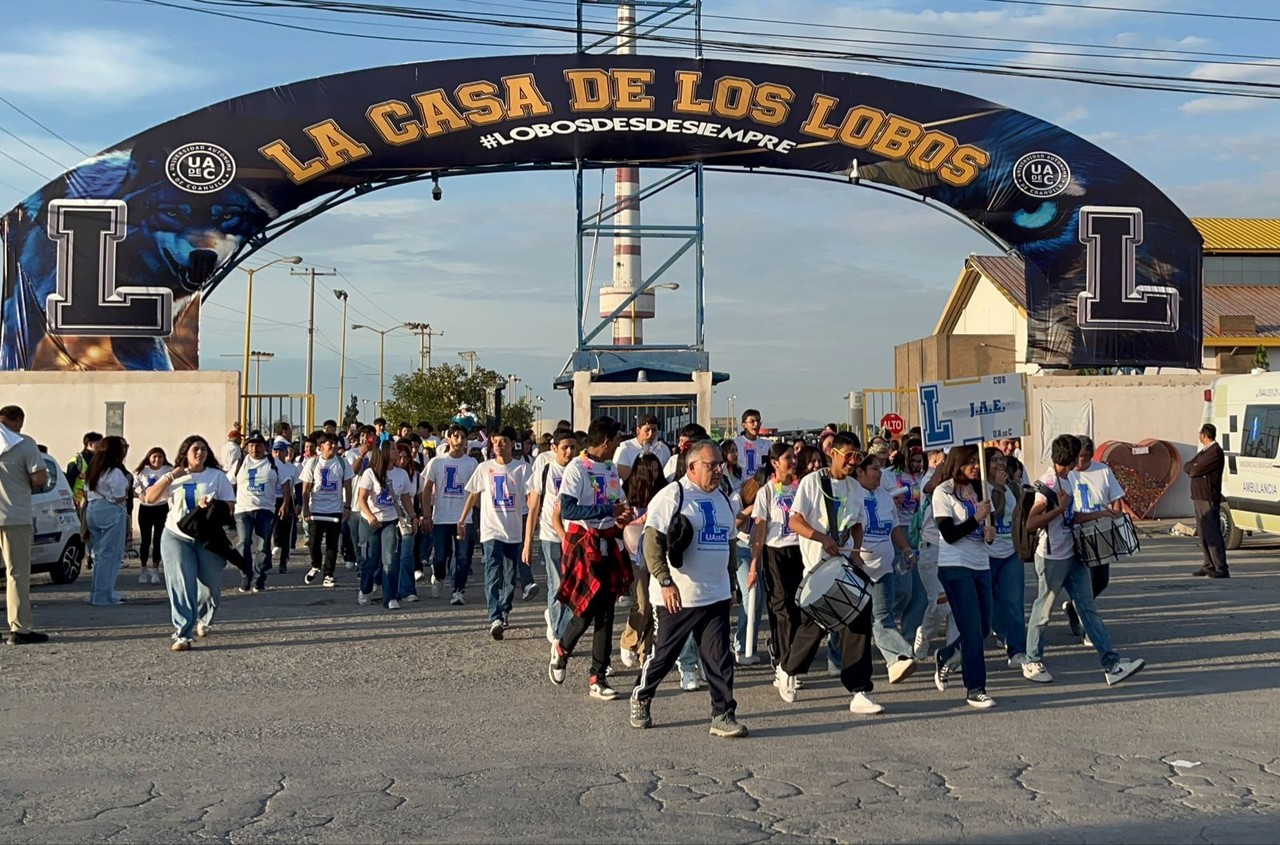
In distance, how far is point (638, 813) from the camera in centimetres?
606

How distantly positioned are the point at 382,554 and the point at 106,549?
8.86 ft

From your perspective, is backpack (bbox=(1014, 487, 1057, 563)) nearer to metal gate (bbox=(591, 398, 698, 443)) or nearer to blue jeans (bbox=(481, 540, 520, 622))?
blue jeans (bbox=(481, 540, 520, 622))

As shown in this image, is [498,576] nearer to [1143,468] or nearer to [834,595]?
[834,595]

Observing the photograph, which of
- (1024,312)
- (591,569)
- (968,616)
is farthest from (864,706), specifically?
(1024,312)

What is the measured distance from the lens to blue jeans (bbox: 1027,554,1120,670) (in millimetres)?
9398

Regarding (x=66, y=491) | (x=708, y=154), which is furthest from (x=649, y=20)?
(x=66, y=491)

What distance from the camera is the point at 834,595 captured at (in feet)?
27.4

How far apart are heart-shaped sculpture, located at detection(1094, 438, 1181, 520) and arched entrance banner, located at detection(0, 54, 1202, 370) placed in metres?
2.28

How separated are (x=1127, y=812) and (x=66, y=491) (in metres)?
12.5

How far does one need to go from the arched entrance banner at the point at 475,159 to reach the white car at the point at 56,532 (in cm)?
770

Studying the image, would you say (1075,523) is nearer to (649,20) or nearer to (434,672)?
(434,672)

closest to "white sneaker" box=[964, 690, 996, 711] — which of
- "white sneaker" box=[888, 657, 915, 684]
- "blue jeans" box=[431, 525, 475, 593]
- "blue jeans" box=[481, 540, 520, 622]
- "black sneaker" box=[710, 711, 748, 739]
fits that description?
"white sneaker" box=[888, 657, 915, 684]

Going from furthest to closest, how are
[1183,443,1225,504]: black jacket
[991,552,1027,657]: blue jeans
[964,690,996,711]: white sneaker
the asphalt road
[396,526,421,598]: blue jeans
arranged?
[1183,443,1225,504]: black jacket, [396,526,421,598]: blue jeans, [991,552,1027,657]: blue jeans, [964,690,996,711]: white sneaker, the asphalt road

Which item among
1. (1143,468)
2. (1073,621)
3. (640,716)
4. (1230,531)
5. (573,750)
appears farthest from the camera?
(1143,468)
